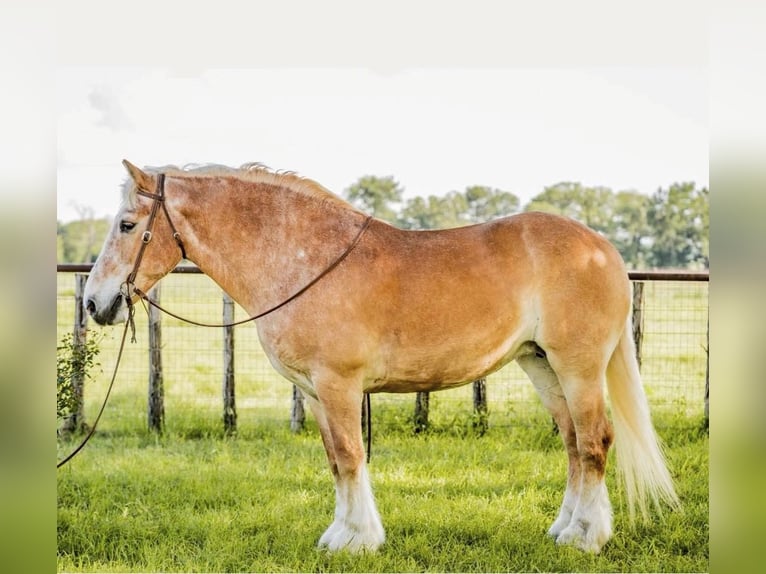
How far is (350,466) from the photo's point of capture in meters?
3.98

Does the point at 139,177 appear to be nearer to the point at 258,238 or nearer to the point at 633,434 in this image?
the point at 258,238

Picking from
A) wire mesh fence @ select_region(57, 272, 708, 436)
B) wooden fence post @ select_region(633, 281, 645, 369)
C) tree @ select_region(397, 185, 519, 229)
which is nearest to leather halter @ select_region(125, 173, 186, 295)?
wire mesh fence @ select_region(57, 272, 708, 436)

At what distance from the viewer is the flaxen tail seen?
4164 mm

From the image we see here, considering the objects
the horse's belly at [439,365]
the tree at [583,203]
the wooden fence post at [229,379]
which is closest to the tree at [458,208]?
the tree at [583,203]

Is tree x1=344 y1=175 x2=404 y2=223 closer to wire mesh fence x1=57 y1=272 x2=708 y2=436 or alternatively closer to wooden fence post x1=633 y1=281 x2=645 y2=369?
wire mesh fence x1=57 y1=272 x2=708 y2=436

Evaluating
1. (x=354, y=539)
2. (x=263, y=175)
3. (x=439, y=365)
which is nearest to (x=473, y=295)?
(x=439, y=365)

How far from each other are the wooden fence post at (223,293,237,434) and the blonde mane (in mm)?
2977

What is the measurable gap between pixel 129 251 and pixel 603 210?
30367mm
